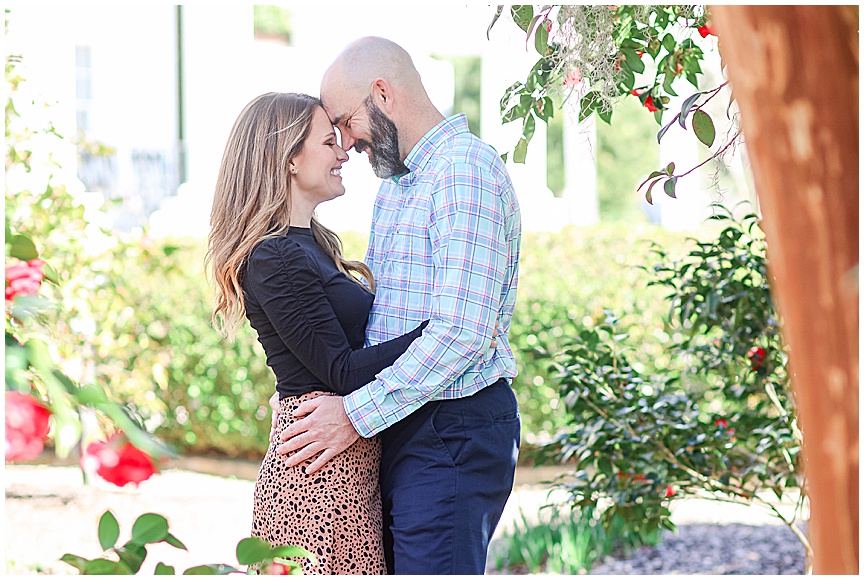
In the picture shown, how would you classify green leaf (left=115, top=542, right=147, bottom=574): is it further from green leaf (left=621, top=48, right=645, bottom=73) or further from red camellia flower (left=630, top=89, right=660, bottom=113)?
red camellia flower (left=630, top=89, right=660, bottom=113)

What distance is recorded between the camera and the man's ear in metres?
2.26

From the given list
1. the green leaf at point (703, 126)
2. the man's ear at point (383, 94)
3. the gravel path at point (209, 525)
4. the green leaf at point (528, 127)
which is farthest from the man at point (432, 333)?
the gravel path at point (209, 525)

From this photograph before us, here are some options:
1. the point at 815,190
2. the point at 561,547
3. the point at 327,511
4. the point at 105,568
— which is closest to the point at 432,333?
the point at 327,511

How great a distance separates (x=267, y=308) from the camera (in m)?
2.06

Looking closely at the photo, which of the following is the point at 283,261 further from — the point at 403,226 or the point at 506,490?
the point at 506,490

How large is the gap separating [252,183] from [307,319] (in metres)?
0.39

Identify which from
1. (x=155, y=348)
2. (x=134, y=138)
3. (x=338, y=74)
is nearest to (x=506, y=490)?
(x=338, y=74)

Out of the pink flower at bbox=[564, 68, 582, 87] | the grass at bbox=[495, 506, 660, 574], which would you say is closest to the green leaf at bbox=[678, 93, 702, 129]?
the pink flower at bbox=[564, 68, 582, 87]

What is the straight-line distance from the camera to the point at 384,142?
7.51 feet

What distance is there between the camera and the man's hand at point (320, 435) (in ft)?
6.73

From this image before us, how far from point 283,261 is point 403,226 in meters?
0.33

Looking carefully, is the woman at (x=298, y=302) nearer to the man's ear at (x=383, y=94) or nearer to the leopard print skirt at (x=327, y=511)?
the leopard print skirt at (x=327, y=511)

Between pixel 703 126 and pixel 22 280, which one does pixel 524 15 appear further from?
pixel 22 280

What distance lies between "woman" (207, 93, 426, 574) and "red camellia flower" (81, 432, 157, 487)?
3.68 ft
